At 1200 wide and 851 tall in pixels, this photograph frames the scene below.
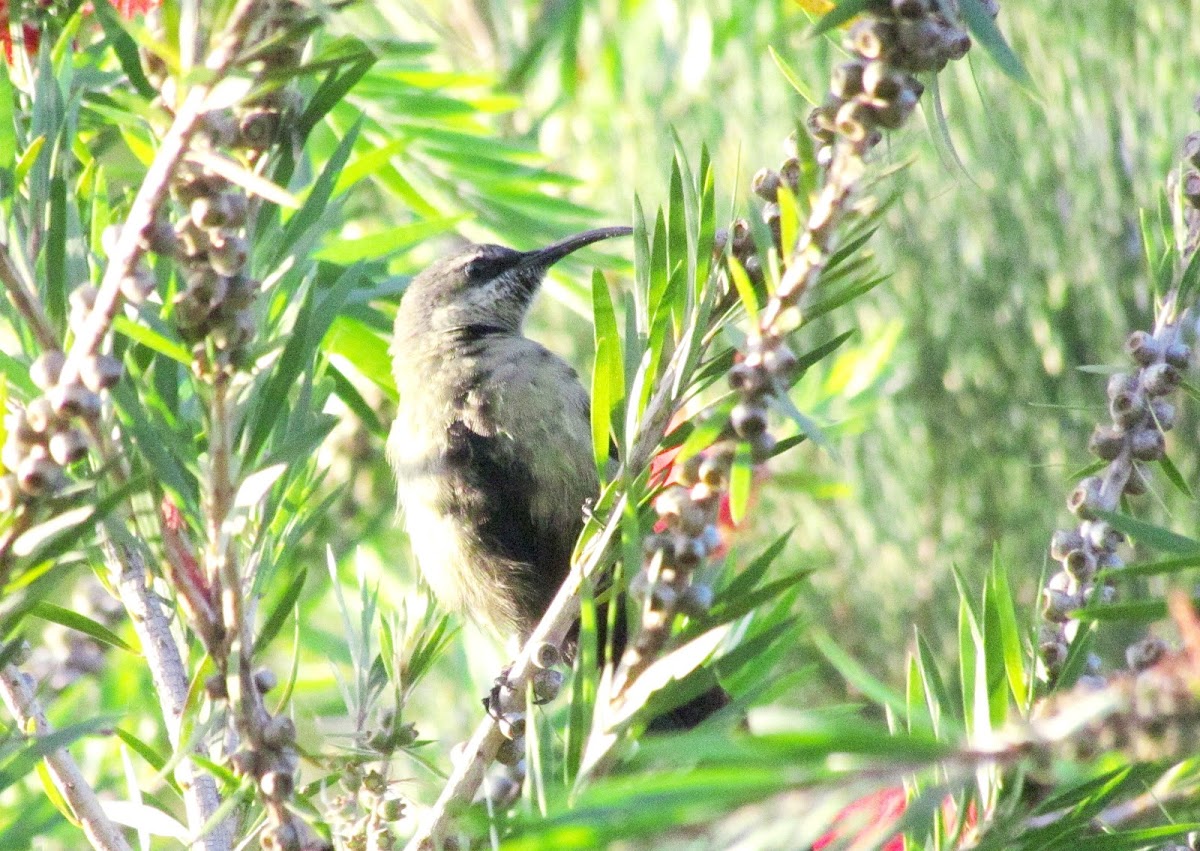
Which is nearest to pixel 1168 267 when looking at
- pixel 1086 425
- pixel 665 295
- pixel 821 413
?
pixel 665 295

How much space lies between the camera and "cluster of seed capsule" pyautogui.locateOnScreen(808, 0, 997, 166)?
63cm

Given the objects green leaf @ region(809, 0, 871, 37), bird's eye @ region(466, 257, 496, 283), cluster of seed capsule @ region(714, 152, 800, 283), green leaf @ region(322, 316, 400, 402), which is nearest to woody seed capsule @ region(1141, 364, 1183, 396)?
cluster of seed capsule @ region(714, 152, 800, 283)

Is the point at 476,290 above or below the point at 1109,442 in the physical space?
above

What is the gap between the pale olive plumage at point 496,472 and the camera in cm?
214

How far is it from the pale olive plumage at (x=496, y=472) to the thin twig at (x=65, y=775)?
118cm

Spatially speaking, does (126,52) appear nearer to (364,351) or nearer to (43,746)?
(43,746)

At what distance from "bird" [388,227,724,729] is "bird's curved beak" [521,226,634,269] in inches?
0.6

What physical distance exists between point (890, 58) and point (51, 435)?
0.40 metres

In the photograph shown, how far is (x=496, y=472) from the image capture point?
2.14 metres

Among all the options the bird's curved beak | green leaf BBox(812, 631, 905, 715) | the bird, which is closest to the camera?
green leaf BBox(812, 631, 905, 715)

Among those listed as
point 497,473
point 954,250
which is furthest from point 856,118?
point 954,250

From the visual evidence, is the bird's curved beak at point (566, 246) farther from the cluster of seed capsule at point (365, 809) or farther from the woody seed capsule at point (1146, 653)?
the woody seed capsule at point (1146, 653)

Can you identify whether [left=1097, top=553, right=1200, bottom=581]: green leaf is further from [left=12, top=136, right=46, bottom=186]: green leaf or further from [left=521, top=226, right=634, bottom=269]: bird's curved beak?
[left=521, top=226, right=634, bottom=269]: bird's curved beak

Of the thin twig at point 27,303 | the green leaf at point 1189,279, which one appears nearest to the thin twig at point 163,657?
the thin twig at point 27,303
